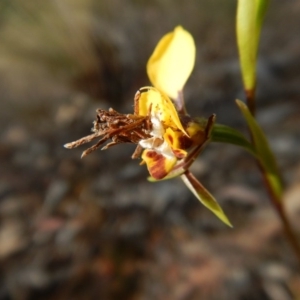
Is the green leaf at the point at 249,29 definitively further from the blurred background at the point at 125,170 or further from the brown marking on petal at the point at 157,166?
the blurred background at the point at 125,170

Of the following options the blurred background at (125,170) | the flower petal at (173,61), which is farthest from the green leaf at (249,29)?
the blurred background at (125,170)

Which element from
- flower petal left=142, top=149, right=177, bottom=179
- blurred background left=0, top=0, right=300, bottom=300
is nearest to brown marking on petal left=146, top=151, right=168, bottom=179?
flower petal left=142, top=149, right=177, bottom=179

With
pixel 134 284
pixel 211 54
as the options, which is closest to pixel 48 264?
pixel 134 284

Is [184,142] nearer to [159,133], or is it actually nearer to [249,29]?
[159,133]

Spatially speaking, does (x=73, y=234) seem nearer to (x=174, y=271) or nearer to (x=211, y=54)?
(x=174, y=271)

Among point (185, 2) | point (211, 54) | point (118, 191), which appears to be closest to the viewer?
point (118, 191)

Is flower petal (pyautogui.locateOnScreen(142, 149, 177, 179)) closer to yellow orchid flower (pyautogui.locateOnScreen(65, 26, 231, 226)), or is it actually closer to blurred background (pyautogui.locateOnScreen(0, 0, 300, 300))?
yellow orchid flower (pyautogui.locateOnScreen(65, 26, 231, 226))

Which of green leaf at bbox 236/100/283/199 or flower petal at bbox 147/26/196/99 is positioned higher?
flower petal at bbox 147/26/196/99
